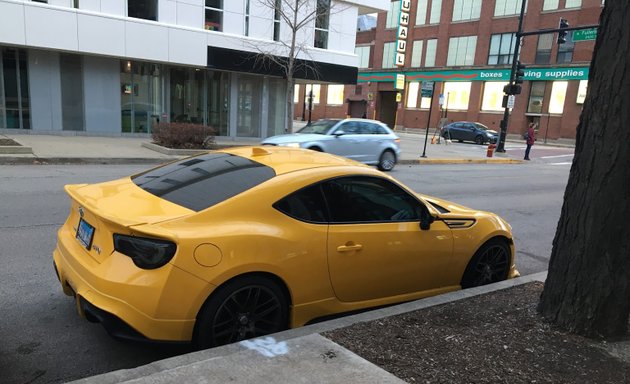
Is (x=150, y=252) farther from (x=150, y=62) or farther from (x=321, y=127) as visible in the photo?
(x=150, y=62)

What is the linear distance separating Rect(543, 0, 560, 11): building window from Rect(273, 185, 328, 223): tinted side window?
48687 millimetres

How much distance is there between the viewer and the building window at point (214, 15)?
2159 cm

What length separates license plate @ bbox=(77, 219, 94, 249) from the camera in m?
3.47

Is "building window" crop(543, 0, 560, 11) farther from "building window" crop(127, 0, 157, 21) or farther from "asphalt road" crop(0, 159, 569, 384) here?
"building window" crop(127, 0, 157, 21)

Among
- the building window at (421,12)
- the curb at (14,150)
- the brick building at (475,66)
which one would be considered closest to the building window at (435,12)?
the brick building at (475,66)

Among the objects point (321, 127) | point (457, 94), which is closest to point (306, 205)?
point (321, 127)

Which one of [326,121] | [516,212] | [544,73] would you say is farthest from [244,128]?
[544,73]

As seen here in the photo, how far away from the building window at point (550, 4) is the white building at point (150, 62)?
28.1 m

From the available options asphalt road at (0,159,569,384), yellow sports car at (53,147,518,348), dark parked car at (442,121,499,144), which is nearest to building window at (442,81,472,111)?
dark parked car at (442,121,499,144)

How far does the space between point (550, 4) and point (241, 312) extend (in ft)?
164

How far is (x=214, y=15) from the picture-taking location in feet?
71.5

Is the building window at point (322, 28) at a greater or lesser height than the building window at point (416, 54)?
lesser

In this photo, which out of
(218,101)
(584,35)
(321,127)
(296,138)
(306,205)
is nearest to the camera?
(306,205)

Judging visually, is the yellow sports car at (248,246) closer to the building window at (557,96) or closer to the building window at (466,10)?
the building window at (557,96)
